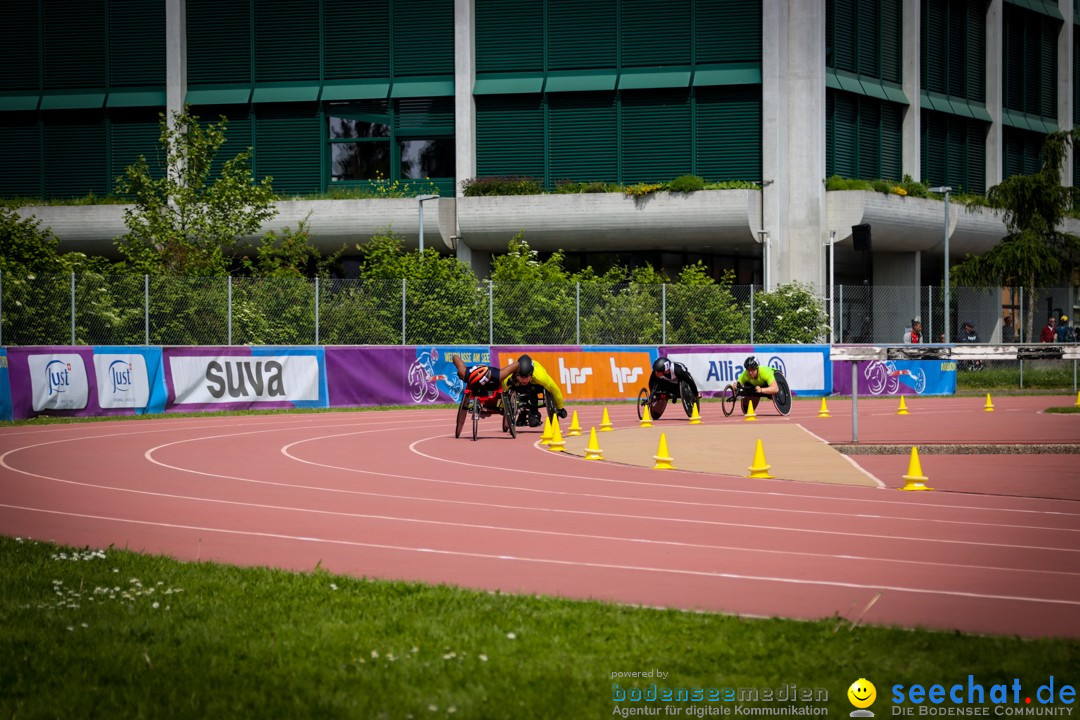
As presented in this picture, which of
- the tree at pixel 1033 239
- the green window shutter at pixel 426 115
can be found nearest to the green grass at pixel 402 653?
the tree at pixel 1033 239

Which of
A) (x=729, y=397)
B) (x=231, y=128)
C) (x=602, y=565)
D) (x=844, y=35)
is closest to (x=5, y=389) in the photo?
(x=729, y=397)

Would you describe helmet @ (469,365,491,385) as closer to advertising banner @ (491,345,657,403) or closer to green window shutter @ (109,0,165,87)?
advertising banner @ (491,345,657,403)

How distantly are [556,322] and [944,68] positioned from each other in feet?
95.5

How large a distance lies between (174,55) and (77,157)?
240 inches

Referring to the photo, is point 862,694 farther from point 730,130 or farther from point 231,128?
point 231,128

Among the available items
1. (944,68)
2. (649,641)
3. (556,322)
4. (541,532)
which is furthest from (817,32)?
(649,641)

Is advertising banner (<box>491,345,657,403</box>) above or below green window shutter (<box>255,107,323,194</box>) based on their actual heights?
below

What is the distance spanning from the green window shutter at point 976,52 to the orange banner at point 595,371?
93.9ft

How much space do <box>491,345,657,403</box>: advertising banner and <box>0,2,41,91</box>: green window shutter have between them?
28.8 m

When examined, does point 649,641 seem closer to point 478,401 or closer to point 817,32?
point 478,401

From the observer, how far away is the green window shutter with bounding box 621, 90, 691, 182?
49719 millimetres

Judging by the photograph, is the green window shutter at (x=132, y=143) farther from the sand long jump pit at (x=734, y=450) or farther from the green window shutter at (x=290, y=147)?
the sand long jump pit at (x=734, y=450)

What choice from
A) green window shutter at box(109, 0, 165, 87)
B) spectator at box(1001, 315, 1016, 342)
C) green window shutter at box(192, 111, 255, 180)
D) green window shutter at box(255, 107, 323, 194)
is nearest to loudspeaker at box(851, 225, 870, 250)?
spectator at box(1001, 315, 1016, 342)

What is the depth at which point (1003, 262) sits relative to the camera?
48094mm
